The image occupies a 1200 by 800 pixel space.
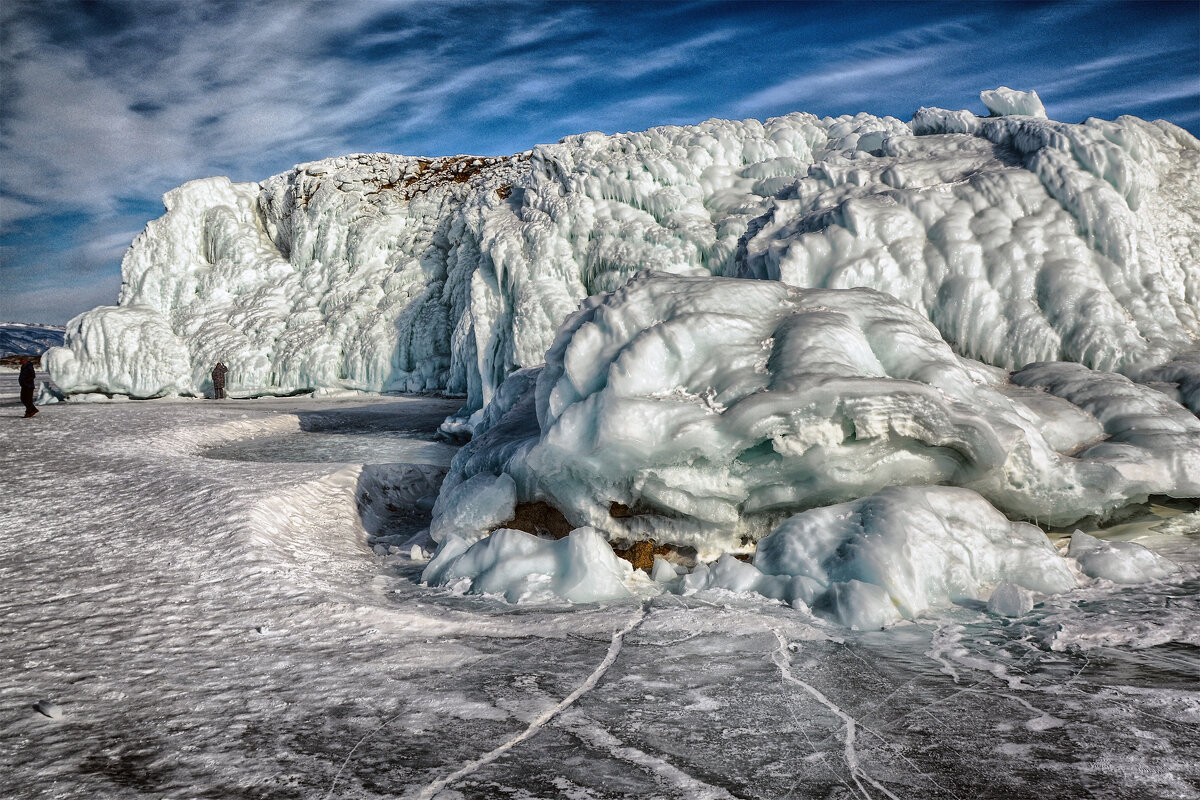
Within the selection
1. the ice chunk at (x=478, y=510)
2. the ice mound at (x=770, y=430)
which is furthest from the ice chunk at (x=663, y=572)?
the ice chunk at (x=478, y=510)

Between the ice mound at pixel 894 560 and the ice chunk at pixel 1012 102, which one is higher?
the ice chunk at pixel 1012 102

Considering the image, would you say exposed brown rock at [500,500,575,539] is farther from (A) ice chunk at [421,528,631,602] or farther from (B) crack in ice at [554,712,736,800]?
(B) crack in ice at [554,712,736,800]

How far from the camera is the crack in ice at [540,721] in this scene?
2.05 meters

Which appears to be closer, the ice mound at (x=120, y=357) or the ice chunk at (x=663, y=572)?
the ice chunk at (x=663, y=572)

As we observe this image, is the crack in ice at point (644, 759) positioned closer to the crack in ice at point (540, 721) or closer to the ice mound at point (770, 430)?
the crack in ice at point (540, 721)

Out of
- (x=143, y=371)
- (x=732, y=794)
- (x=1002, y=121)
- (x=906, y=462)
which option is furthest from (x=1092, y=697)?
(x=143, y=371)

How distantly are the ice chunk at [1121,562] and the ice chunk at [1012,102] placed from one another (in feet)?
21.2

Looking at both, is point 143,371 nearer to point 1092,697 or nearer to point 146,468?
point 146,468

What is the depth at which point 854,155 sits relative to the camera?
349 inches

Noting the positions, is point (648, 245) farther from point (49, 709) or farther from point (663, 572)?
point (49, 709)

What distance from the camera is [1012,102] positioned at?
8.70m

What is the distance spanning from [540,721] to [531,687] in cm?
28

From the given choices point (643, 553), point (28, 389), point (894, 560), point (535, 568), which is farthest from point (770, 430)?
point (28, 389)

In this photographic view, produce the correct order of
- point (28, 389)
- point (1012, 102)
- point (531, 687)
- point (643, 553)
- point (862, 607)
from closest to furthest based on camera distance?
point (531, 687) → point (862, 607) → point (643, 553) → point (1012, 102) → point (28, 389)
